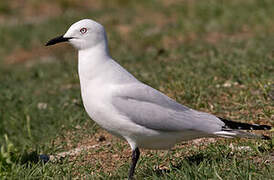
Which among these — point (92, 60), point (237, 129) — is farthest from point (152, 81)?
point (237, 129)

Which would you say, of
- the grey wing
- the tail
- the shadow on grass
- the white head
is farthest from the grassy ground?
the white head

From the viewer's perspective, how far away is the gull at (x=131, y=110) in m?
4.44

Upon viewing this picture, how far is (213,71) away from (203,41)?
Result: 113 inches

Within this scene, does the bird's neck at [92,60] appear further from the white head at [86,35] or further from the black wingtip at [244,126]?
the black wingtip at [244,126]

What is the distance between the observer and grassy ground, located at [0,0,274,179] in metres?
4.87

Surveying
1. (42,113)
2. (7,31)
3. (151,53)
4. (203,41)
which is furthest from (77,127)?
(7,31)

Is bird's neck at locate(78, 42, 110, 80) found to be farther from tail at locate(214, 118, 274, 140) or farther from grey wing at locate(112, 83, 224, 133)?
tail at locate(214, 118, 274, 140)

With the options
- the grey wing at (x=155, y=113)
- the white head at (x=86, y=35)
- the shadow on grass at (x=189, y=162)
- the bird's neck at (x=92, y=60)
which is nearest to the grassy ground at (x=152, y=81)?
the shadow on grass at (x=189, y=162)

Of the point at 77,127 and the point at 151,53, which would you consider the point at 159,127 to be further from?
the point at 151,53

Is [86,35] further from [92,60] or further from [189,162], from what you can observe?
[189,162]

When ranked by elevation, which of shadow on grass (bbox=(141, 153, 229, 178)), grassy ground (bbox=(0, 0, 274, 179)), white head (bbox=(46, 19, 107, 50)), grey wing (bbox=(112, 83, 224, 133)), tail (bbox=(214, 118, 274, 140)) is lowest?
grassy ground (bbox=(0, 0, 274, 179))

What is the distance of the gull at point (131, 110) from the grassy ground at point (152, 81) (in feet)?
0.88

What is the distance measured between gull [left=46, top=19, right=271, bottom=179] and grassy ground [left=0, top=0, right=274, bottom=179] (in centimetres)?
27

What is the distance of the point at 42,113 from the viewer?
7.50 m
